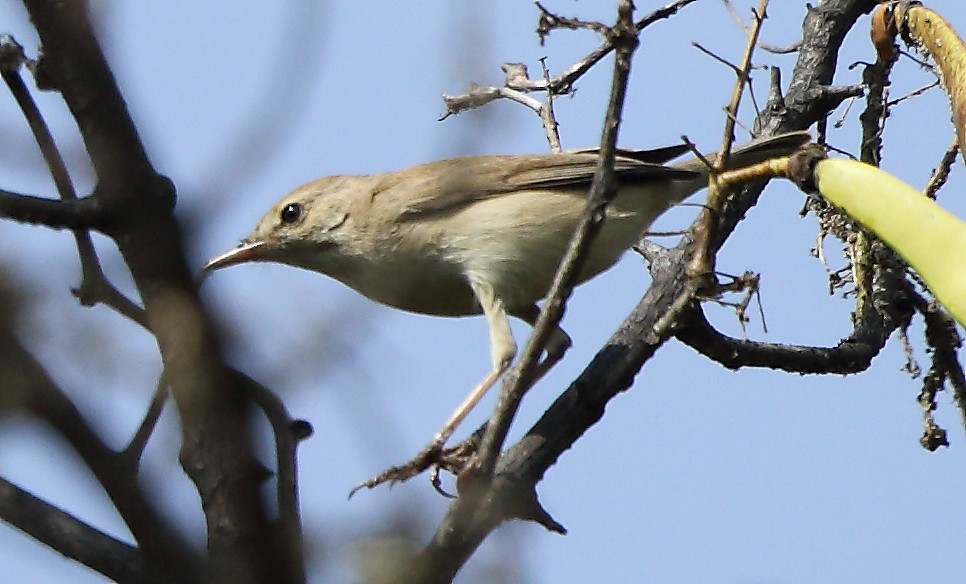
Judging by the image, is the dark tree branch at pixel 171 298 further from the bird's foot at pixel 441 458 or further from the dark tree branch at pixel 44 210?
the bird's foot at pixel 441 458

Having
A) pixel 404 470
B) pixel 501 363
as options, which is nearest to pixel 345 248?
pixel 501 363

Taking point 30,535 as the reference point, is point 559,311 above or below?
above

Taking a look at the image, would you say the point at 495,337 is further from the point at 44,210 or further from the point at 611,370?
the point at 44,210

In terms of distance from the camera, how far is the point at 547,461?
13.8 ft

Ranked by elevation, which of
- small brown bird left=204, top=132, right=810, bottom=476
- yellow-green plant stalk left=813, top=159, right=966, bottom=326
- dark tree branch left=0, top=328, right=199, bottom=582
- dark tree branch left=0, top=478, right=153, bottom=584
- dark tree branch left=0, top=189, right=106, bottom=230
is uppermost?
small brown bird left=204, top=132, right=810, bottom=476

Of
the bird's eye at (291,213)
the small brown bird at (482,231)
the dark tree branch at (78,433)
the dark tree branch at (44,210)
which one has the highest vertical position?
the bird's eye at (291,213)

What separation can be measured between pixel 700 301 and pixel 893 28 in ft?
5.55

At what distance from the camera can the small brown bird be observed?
524 cm

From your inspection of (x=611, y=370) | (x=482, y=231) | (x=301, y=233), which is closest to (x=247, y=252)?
(x=301, y=233)

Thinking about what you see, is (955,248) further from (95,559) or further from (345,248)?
(345,248)

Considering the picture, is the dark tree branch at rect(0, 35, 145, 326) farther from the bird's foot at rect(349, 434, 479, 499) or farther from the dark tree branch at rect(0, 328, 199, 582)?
the bird's foot at rect(349, 434, 479, 499)

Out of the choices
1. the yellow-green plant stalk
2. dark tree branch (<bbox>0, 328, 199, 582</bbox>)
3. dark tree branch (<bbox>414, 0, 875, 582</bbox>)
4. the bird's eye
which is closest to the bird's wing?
dark tree branch (<bbox>414, 0, 875, 582</bbox>)

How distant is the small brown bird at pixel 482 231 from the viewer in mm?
5242

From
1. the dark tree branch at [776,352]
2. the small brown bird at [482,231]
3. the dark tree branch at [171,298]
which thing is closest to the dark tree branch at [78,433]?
the dark tree branch at [171,298]
